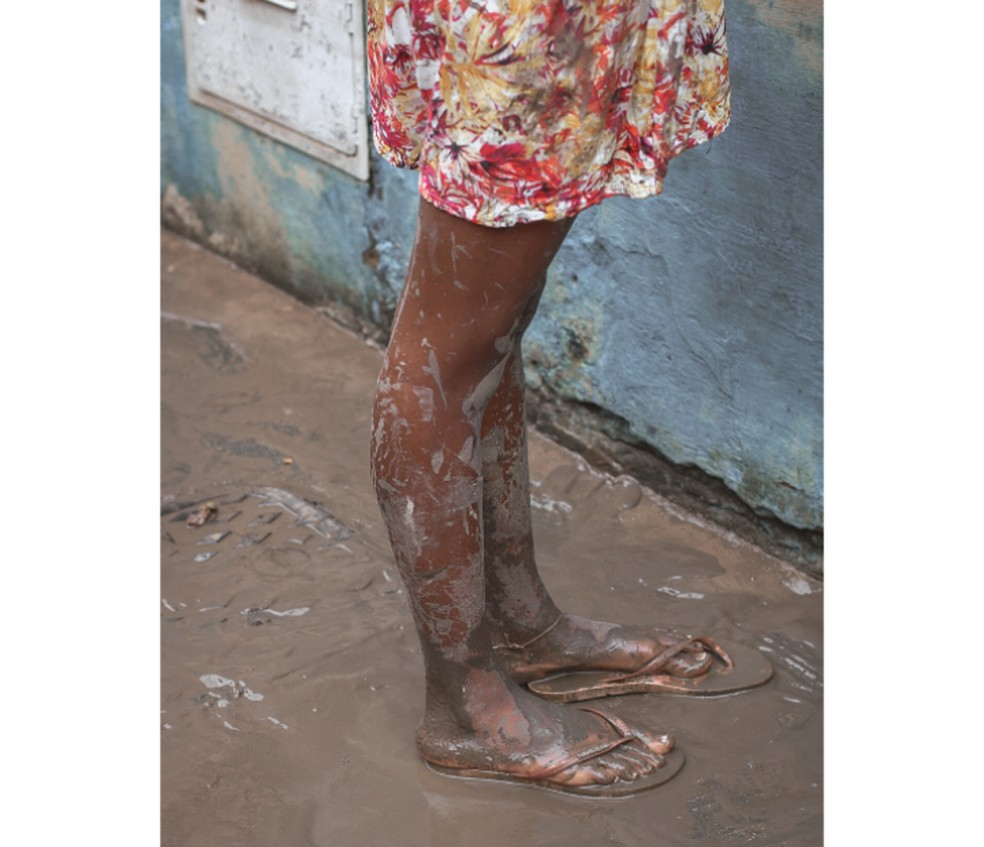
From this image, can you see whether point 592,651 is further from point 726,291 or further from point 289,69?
point 289,69

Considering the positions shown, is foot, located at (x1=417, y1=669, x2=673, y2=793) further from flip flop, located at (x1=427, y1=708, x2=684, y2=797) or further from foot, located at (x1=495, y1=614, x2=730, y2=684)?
foot, located at (x1=495, y1=614, x2=730, y2=684)

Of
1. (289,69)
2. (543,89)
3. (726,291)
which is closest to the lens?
(543,89)

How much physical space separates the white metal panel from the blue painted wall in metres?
0.16

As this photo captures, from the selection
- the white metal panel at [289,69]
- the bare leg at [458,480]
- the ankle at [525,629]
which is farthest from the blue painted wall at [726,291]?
the bare leg at [458,480]

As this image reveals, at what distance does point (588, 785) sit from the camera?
7.70 feet

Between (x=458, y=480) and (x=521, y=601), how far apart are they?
Answer: 445 mm

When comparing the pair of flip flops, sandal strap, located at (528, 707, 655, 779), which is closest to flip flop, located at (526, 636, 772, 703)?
the pair of flip flops

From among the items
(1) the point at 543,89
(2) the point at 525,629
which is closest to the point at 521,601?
(2) the point at 525,629

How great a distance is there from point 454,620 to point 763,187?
1.06 m

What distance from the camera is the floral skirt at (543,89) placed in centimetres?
181

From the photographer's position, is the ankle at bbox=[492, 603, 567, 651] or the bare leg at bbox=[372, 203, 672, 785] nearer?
the bare leg at bbox=[372, 203, 672, 785]

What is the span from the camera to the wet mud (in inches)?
91.4

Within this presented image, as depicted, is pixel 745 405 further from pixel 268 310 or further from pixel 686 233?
pixel 268 310

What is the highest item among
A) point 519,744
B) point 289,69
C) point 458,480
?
point 289,69
